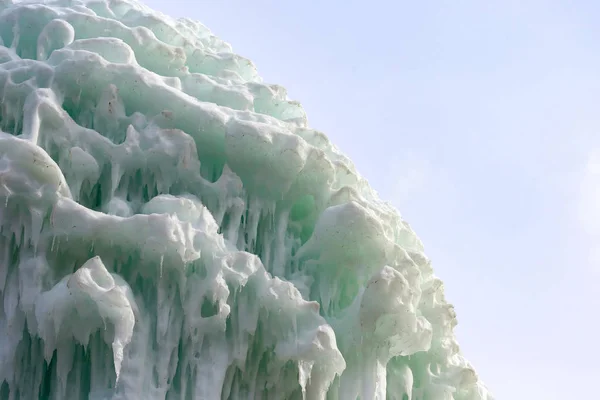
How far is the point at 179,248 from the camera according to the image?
33.3 ft

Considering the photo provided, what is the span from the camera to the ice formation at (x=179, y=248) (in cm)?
991

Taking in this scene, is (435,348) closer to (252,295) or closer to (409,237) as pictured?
A: (409,237)

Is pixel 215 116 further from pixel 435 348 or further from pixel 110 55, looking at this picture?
pixel 435 348

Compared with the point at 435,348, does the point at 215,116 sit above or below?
above

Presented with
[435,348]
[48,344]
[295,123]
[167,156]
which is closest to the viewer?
[48,344]

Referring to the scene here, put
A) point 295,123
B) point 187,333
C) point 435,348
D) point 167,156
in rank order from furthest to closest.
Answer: point 295,123 → point 435,348 → point 167,156 → point 187,333

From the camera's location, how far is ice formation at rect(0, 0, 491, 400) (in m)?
9.91

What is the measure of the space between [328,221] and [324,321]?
1.84 m

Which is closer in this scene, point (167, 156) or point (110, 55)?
point (167, 156)

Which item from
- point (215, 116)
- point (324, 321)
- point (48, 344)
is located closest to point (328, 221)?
point (324, 321)

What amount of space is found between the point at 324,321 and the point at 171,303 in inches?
87.9

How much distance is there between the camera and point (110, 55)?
13.0 m

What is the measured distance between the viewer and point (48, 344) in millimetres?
9570

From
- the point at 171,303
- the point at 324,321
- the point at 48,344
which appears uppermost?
the point at 324,321
